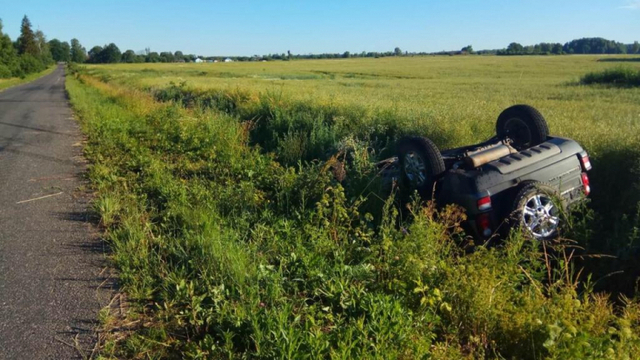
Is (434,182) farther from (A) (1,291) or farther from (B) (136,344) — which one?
(A) (1,291)

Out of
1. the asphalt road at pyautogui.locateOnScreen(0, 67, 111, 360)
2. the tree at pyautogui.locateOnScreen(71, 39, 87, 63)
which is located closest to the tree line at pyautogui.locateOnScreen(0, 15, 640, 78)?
the tree at pyautogui.locateOnScreen(71, 39, 87, 63)

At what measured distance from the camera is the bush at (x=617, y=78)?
2799 cm

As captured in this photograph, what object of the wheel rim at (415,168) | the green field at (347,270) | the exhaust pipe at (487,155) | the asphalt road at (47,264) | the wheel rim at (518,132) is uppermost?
the wheel rim at (518,132)

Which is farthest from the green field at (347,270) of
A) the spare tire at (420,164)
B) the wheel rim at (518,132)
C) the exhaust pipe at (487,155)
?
the wheel rim at (518,132)

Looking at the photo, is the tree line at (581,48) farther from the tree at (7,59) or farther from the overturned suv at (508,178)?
the overturned suv at (508,178)

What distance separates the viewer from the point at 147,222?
5.31 m

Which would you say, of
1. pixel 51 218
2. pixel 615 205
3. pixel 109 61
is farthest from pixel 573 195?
pixel 109 61

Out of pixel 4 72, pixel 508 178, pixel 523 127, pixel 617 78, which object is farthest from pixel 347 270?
pixel 4 72

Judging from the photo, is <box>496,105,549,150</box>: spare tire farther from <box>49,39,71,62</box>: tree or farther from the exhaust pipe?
<box>49,39,71,62</box>: tree

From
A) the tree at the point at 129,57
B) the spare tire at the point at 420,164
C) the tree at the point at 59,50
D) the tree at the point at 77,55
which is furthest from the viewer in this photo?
the tree at the point at 59,50

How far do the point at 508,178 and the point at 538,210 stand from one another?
41cm

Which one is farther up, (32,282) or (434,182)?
(434,182)

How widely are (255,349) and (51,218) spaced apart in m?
3.88

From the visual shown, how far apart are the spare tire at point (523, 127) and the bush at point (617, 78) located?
2577cm
